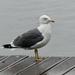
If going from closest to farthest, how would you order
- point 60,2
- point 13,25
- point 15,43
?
point 15,43
point 13,25
point 60,2

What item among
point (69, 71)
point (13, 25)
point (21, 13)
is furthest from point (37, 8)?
point (69, 71)

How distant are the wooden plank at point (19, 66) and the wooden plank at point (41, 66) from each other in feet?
0.30

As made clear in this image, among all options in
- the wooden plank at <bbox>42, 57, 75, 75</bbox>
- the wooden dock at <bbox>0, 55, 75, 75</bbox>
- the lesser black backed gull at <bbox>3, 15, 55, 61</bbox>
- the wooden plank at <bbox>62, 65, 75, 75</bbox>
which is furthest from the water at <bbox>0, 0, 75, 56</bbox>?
the wooden plank at <bbox>62, 65, 75, 75</bbox>

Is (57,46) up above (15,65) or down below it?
below

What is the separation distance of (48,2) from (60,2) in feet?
1.25

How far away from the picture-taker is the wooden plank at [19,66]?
4627mm

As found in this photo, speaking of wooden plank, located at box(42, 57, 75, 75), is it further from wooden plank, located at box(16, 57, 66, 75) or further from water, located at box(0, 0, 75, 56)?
water, located at box(0, 0, 75, 56)

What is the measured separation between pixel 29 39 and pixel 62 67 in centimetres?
71

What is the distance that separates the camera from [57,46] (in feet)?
25.9

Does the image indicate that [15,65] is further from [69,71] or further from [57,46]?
[57,46]

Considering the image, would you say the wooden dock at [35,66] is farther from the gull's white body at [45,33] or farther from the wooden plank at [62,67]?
the gull's white body at [45,33]

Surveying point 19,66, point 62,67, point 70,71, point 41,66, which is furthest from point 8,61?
point 70,71

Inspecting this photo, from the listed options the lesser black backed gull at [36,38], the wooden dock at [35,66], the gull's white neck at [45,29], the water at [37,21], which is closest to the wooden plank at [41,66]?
the wooden dock at [35,66]

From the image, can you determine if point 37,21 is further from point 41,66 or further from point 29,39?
point 41,66
